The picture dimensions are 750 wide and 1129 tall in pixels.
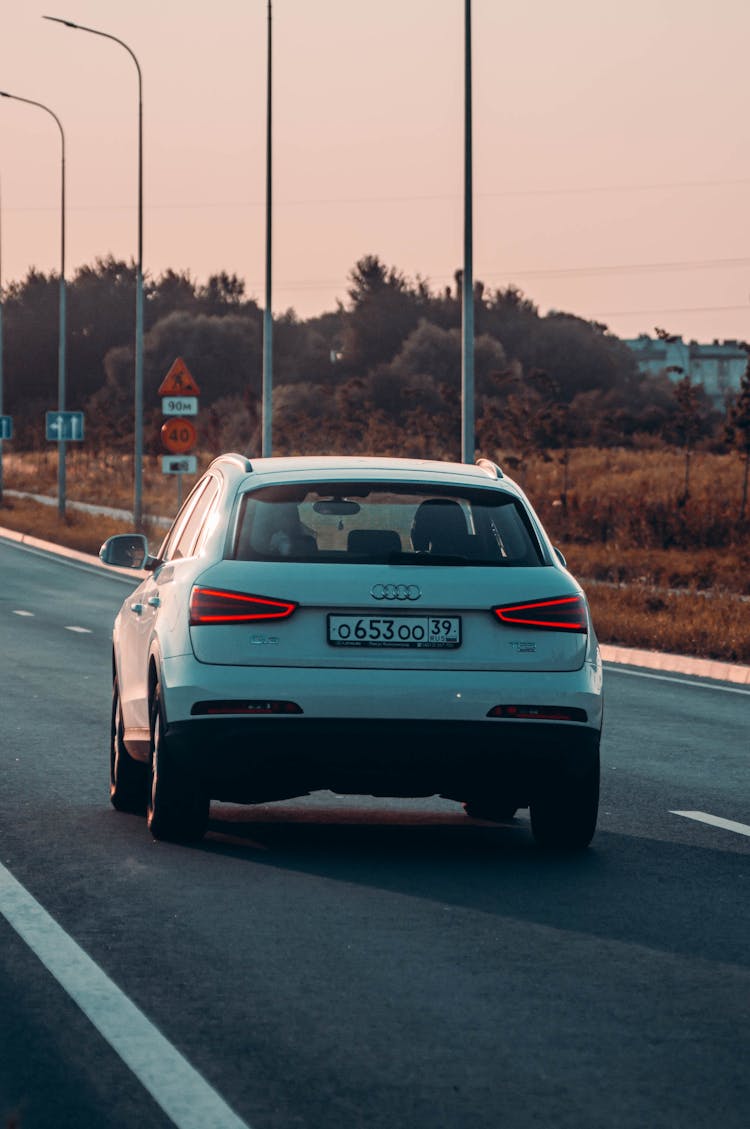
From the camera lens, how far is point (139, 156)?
44.2m

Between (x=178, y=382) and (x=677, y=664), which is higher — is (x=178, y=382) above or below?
above

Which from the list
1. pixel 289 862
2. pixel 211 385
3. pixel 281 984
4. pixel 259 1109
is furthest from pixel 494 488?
pixel 211 385

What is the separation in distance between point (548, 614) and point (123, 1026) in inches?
123

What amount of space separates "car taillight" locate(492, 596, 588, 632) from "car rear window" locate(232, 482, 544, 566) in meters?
0.25

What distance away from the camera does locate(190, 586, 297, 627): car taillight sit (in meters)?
8.45

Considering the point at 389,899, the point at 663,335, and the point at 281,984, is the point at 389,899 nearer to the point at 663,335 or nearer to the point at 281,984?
the point at 281,984

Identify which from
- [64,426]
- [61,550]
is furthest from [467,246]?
[64,426]

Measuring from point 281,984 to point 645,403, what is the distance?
316ft

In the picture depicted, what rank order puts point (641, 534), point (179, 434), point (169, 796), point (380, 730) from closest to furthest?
point (380, 730)
point (169, 796)
point (179, 434)
point (641, 534)

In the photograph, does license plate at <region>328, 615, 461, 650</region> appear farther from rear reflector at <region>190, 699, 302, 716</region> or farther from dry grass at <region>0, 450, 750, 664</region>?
dry grass at <region>0, 450, 750, 664</region>

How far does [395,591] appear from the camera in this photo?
8.46m

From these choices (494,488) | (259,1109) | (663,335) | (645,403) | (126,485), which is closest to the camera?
(259,1109)

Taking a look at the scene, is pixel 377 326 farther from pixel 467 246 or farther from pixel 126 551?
pixel 126 551

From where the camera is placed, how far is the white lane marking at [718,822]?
32.4ft
